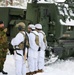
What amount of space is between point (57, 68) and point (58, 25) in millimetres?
1550

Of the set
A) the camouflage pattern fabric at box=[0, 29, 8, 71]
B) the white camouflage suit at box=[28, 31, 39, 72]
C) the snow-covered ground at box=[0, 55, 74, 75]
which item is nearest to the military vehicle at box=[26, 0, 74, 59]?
the snow-covered ground at box=[0, 55, 74, 75]

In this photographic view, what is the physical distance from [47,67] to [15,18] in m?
3.67

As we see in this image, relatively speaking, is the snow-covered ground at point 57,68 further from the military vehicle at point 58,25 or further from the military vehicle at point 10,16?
the military vehicle at point 10,16

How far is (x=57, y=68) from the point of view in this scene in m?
11.8

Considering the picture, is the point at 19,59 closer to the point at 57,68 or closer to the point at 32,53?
the point at 32,53

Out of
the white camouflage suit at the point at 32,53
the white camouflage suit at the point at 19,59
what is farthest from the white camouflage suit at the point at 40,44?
the white camouflage suit at the point at 19,59

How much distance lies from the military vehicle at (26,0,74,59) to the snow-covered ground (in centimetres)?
30

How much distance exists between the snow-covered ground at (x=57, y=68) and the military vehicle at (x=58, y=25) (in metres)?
0.30

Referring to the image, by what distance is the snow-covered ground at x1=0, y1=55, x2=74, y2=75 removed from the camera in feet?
36.0

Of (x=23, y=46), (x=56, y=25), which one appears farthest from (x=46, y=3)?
(x=23, y=46)

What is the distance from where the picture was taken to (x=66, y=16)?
1270cm

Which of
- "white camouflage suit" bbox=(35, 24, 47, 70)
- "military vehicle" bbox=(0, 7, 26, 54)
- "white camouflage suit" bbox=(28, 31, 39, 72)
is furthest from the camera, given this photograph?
"military vehicle" bbox=(0, 7, 26, 54)

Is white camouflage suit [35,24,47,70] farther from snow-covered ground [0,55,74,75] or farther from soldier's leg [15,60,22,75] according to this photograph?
soldier's leg [15,60,22,75]

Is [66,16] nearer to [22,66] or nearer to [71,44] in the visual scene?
[71,44]
